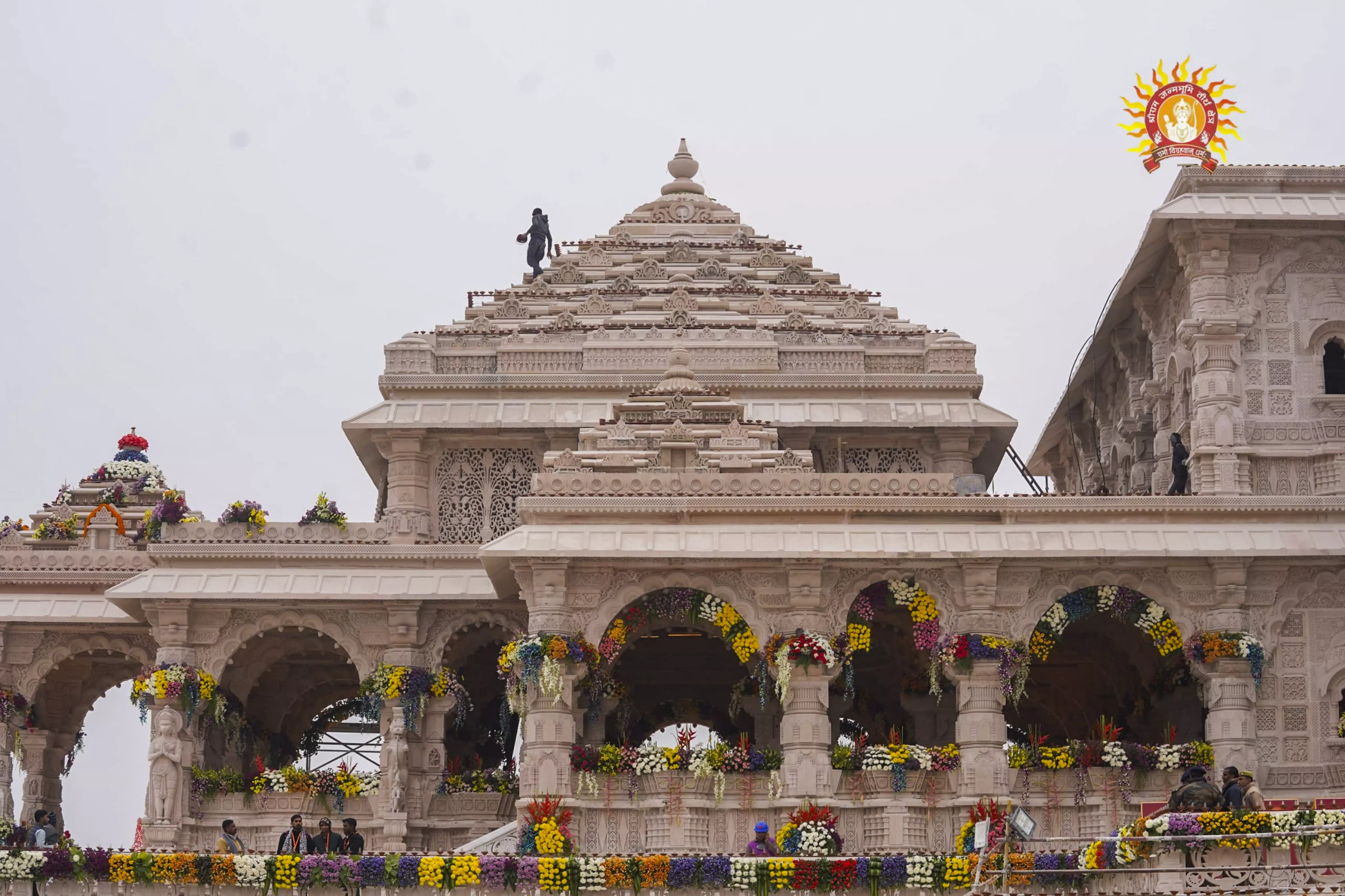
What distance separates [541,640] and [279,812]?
21.0 ft

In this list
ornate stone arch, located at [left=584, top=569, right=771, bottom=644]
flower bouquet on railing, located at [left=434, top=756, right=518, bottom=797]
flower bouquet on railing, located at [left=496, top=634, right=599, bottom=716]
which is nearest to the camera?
flower bouquet on railing, located at [left=496, top=634, right=599, bottom=716]

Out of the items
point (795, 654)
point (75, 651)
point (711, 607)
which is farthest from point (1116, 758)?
point (75, 651)

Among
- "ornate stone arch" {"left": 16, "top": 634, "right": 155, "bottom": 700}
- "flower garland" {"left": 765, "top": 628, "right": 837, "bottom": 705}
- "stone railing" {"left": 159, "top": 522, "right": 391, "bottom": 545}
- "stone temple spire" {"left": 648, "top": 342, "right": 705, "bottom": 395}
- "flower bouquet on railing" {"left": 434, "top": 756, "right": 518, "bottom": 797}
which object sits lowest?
"flower bouquet on railing" {"left": 434, "top": 756, "right": 518, "bottom": 797}

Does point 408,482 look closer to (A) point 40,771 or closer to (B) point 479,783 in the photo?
(B) point 479,783

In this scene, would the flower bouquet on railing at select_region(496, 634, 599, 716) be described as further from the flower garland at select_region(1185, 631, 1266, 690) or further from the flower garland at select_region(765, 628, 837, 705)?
the flower garland at select_region(1185, 631, 1266, 690)

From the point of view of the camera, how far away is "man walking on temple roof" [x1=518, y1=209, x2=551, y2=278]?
48.8m

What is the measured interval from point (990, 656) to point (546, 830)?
7.03 m

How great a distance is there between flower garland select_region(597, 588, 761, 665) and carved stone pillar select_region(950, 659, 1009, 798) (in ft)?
10.5

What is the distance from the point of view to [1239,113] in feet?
130

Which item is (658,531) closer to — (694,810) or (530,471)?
(694,810)

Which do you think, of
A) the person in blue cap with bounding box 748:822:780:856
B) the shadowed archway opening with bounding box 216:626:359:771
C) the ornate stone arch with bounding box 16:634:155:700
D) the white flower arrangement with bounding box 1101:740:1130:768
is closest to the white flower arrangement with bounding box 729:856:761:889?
the person in blue cap with bounding box 748:822:780:856

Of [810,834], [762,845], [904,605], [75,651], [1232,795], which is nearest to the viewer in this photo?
[1232,795]

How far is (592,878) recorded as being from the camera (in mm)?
31156

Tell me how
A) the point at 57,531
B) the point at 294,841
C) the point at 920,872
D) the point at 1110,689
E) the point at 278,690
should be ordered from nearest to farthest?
1. the point at 920,872
2. the point at 294,841
3. the point at 1110,689
4. the point at 57,531
5. the point at 278,690
